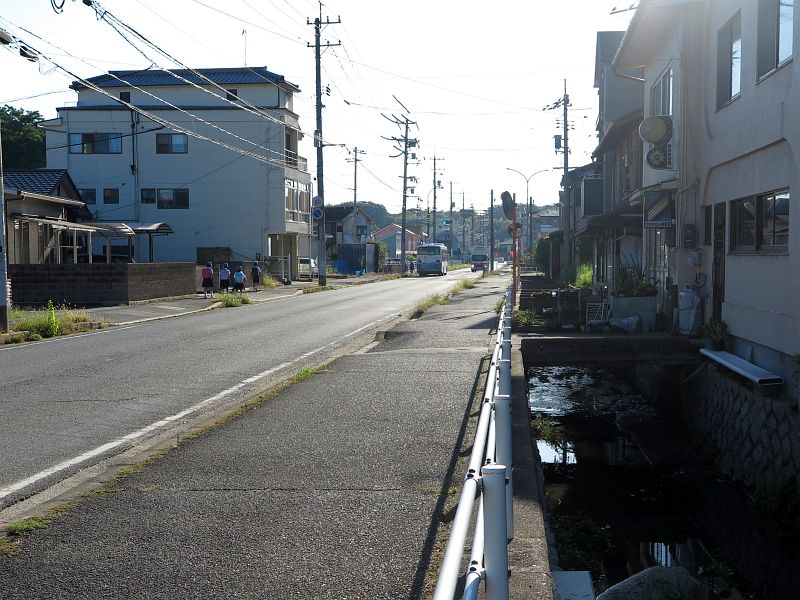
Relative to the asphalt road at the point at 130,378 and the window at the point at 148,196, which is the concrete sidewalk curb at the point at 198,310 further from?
the window at the point at 148,196

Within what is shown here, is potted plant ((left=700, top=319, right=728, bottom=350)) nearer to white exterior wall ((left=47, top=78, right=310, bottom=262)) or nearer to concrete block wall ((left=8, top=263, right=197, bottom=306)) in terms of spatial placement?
concrete block wall ((left=8, top=263, right=197, bottom=306))

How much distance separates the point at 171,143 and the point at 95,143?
14.9ft

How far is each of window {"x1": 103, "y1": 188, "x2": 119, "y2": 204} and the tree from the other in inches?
678

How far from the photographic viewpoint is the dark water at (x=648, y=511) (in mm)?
7621

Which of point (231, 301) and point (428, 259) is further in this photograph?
point (428, 259)

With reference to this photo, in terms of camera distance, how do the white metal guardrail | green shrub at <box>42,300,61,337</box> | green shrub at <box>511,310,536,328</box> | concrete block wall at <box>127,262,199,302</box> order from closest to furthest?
the white metal guardrail < green shrub at <box>511,310,536,328</box> < green shrub at <box>42,300,61,337</box> < concrete block wall at <box>127,262,199,302</box>

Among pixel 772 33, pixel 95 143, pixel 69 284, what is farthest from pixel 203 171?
pixel 772 33

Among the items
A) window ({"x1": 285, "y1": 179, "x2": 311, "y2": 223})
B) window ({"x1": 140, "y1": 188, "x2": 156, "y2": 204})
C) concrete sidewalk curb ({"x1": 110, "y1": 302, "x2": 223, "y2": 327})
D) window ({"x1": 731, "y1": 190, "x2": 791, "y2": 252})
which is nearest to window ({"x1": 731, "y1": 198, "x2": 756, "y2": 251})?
window ({"x1": 731, "y1": 190, "x2": 791, "y2": 252})

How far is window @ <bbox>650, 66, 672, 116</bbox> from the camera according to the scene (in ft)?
55.1

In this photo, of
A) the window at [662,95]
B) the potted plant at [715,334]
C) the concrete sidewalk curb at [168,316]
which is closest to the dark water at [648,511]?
the potted plant at [715,334]

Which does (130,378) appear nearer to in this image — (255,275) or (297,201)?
(255,275)

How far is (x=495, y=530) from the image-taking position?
3.40m

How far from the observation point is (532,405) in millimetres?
15117

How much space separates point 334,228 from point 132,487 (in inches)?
3192
